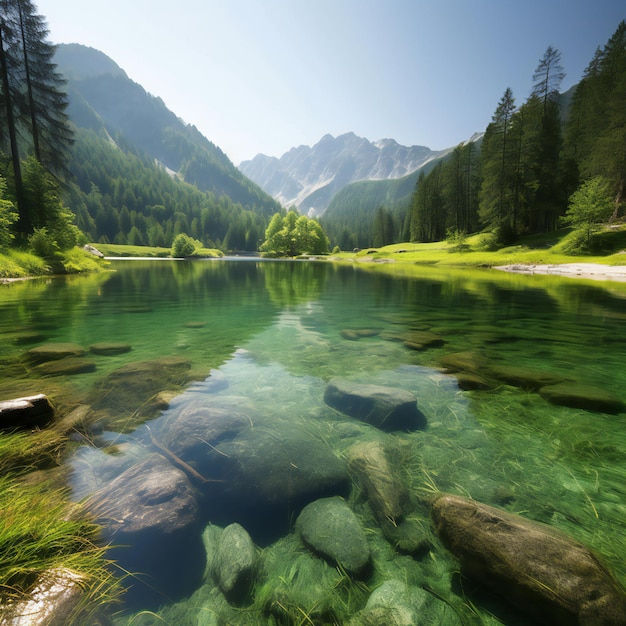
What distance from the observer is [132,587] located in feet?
8.19

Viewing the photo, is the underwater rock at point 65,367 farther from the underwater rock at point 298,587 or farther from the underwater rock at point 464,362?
the underwater rock at point 464,362

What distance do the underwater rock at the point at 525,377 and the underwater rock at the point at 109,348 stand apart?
10.4m

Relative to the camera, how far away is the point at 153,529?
3.01 m

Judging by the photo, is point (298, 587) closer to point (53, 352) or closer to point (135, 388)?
point (135, 388)

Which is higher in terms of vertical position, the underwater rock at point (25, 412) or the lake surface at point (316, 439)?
the underwater rock at point (25, 412)

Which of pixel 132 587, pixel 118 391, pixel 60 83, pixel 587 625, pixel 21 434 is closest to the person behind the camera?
pixel 587 625

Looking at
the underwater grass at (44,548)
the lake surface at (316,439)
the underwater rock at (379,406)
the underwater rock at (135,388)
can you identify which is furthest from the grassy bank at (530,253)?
the underwater grass at (44,548)

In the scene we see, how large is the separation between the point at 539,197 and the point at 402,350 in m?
61.6

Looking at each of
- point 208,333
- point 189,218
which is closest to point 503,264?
point 208,333

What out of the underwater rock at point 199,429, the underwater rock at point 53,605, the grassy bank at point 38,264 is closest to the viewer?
the underwater rock at point 53,605

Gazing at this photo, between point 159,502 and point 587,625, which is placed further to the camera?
point 159,502

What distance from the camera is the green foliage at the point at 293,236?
104375mm

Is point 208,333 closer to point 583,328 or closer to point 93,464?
point 93,464

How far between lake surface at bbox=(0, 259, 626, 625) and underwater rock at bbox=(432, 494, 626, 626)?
184 millimetres
